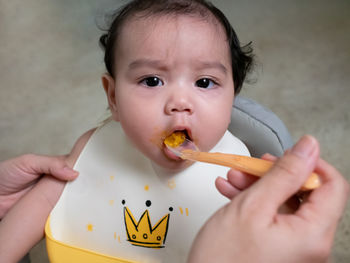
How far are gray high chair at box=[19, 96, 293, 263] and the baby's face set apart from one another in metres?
0.20

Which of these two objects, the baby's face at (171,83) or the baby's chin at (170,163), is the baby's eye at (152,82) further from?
the baby's chin at (170,163)

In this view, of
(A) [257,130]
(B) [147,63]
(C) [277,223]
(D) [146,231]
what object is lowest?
(D) [146,231]

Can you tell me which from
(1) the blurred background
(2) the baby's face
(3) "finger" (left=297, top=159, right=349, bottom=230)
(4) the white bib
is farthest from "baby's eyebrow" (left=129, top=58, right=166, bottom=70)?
(1) the blurred background

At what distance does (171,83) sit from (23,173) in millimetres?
479

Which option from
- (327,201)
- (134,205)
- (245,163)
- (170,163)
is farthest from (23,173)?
(327,201)

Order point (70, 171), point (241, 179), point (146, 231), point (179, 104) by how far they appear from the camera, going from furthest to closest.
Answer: point (70, 171) → point (146, 231) → point (179, 104) → point (241, 179)

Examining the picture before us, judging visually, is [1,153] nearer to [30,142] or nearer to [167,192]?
[30,142]

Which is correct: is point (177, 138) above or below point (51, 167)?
above

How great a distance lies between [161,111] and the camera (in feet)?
2.21

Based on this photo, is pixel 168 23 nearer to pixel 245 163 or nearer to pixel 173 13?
pixel 173 13

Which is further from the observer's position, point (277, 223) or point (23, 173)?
point (23, 173)

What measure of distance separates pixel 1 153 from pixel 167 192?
967 millimetres

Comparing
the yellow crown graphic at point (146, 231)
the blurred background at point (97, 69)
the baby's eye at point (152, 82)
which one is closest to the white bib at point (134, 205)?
the yellow crown graphic at point (146, 231)

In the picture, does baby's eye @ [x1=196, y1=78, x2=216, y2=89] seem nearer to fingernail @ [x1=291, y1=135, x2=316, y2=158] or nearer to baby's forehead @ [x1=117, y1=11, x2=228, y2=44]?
baby's forehead @ [x1=117, y1=11, x2=228, y2=44]
